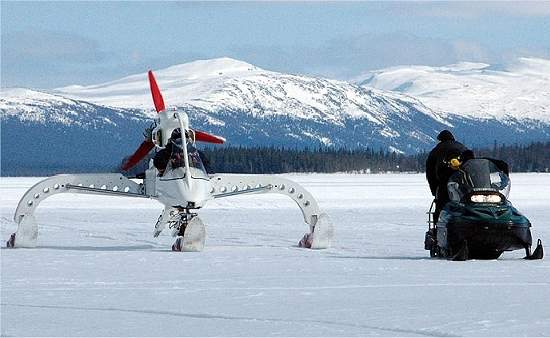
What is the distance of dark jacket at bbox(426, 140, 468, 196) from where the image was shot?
19.8 meters

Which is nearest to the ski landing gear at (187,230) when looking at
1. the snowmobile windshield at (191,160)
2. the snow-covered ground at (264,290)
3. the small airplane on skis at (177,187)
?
the small airplane on skis at (177,187)

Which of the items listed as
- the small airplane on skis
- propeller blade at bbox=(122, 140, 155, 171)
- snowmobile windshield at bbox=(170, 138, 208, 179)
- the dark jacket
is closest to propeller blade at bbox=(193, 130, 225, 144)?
the small airplane on skis

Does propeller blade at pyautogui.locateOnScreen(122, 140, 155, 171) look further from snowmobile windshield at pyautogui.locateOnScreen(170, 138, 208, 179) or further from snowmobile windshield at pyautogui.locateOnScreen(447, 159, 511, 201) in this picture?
snowmobile windshield at pyautogui.locateOnScreen(447, 159, 511, 201)

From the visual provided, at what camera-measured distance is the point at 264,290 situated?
14.1 m

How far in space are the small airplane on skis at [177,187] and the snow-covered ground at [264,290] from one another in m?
0.58

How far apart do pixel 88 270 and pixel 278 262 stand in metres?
3.01

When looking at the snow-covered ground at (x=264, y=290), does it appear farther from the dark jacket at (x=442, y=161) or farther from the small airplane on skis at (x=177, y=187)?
the dark jacket at (x=442, y=161)

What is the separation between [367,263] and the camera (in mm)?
18219

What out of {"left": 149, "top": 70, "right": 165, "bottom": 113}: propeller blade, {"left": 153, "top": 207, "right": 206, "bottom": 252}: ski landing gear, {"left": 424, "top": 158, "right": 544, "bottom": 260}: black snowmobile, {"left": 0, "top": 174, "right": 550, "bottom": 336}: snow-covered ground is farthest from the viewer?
{"left": 149, "top": 70, "right": 165, "bottom": 113}: propeller blade

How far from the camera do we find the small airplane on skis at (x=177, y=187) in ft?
71.4

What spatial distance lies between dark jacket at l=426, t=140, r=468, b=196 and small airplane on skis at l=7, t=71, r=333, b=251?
145 inches

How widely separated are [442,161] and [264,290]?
654 centimetres

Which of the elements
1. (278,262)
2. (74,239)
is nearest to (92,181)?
(74,239)

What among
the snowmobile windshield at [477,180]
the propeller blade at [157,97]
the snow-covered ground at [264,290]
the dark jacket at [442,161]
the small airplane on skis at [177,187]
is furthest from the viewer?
the propeller blade at [157,97]
